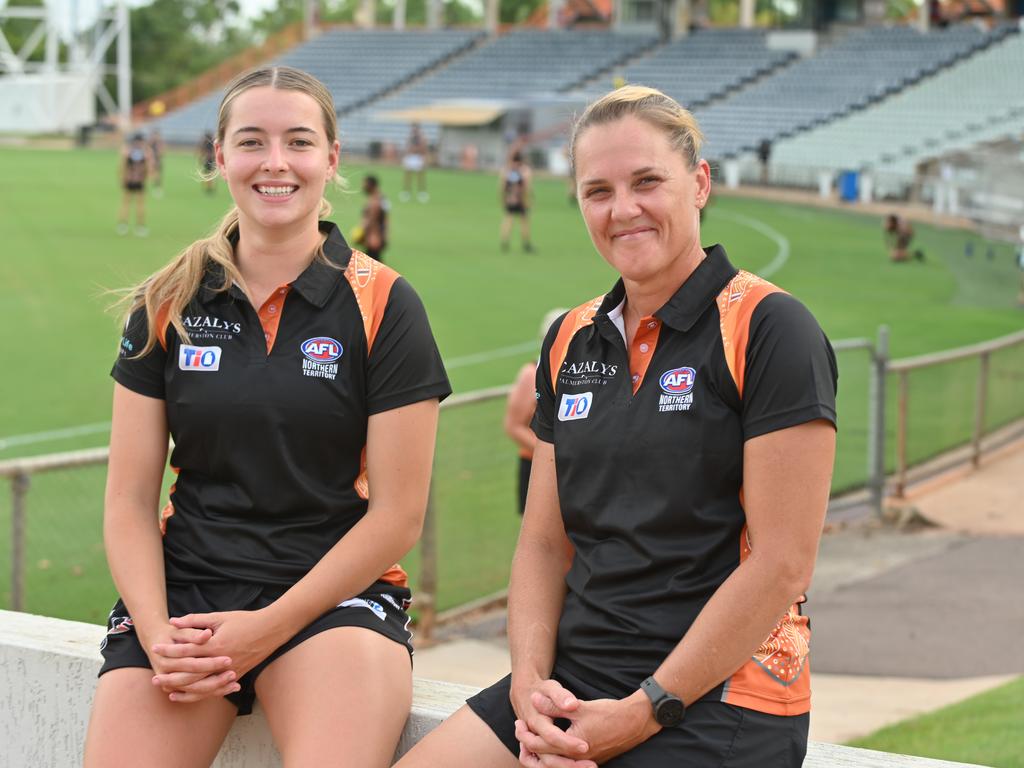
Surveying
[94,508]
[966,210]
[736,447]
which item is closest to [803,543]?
[736,447]

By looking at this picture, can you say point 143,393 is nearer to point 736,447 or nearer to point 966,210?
point 736,447

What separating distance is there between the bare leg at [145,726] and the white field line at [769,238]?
20.0m

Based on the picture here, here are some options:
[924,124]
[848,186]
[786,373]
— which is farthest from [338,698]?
[924,124]

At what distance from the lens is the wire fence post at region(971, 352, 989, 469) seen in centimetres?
1112

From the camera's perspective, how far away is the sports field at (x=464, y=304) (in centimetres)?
838

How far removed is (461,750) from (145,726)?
0.66m

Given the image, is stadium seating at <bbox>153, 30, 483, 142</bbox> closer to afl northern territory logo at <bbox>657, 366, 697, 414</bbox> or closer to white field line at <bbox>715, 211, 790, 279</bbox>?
white field line at <bbox>715, 211, 790, 279</bbox>

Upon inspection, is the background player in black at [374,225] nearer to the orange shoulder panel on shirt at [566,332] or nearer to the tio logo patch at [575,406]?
the orange shoulder panel on shirt at [566,332]

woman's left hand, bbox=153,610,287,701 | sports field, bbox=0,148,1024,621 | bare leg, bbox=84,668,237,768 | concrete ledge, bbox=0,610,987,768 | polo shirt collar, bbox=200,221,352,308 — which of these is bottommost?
sports field, bbox=0,148,1024,621

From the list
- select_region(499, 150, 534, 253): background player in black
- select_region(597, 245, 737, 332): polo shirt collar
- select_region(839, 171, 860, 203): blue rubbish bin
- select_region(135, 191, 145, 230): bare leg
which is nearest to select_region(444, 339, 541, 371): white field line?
select_region(499, 150, 534, 253): background player in black

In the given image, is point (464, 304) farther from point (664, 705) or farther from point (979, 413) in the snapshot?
point (664, 705)

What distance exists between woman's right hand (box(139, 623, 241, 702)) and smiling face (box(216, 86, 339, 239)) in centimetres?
94

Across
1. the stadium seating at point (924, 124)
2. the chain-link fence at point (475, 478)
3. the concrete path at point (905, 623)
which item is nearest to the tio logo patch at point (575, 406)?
the concrete path at point (905, 623)

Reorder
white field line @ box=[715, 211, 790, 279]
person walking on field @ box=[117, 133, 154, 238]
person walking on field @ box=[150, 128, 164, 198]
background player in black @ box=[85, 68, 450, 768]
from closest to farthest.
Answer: background player in black @ box=[85, 68, 450, 768] < white field line @ box=[715, 211, 790, 279] < person walking on field @ box=[117, 133, 154, 238] < person walking on field @ box=[150, 128, 164, 198]
